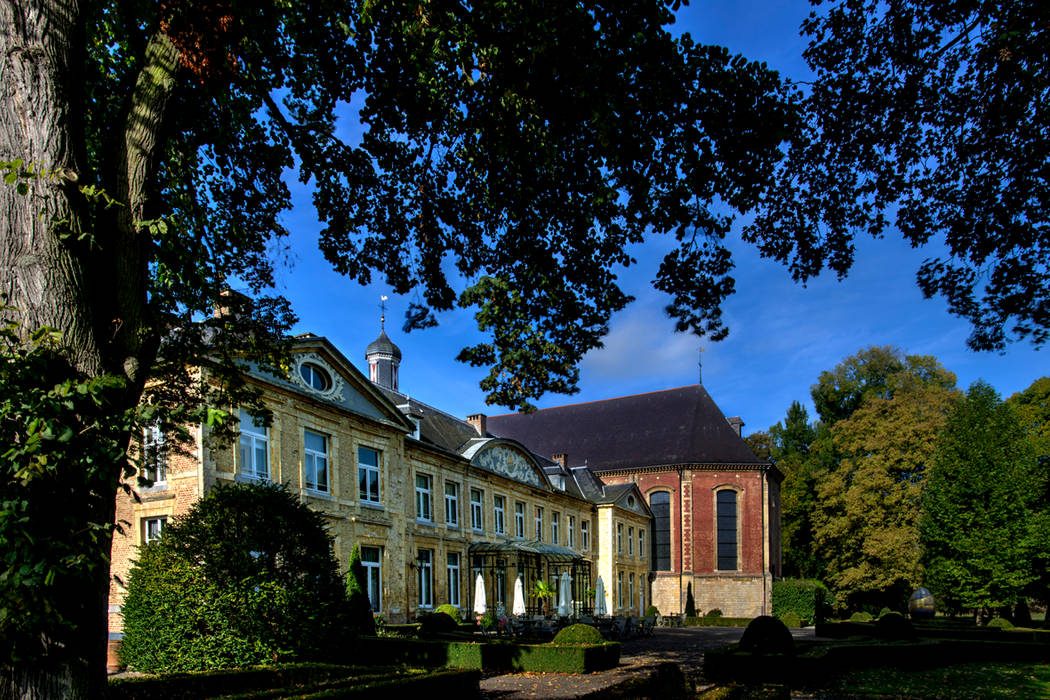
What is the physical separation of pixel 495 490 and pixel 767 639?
15518 mm

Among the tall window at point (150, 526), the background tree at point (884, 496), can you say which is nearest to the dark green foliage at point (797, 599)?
the background tree at point (884, 496)

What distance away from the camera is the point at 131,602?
467 inches

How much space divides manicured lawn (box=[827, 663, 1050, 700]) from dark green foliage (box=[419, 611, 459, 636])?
8.77 meters

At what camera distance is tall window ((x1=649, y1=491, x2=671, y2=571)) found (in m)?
44.3

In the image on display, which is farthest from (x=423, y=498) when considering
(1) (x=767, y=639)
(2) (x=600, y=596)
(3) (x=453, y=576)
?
(1) (x=767, y=639)

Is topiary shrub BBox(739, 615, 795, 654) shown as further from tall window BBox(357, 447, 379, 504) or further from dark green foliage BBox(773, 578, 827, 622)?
dark green foliage BBox(773, 578, 827, 622)

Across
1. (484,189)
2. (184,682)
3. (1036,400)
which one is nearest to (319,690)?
(184,682)

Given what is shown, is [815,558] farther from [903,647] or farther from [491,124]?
[491,124]

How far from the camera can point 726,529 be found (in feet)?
142

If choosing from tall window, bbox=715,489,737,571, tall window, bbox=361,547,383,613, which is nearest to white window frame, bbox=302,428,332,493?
tall window, bbox=361,547,383,613

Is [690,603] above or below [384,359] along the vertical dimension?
below

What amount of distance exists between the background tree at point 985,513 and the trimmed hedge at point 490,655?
55.6ft

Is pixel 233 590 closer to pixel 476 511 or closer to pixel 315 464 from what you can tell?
pixel 315 464

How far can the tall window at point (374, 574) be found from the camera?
21203 mm
